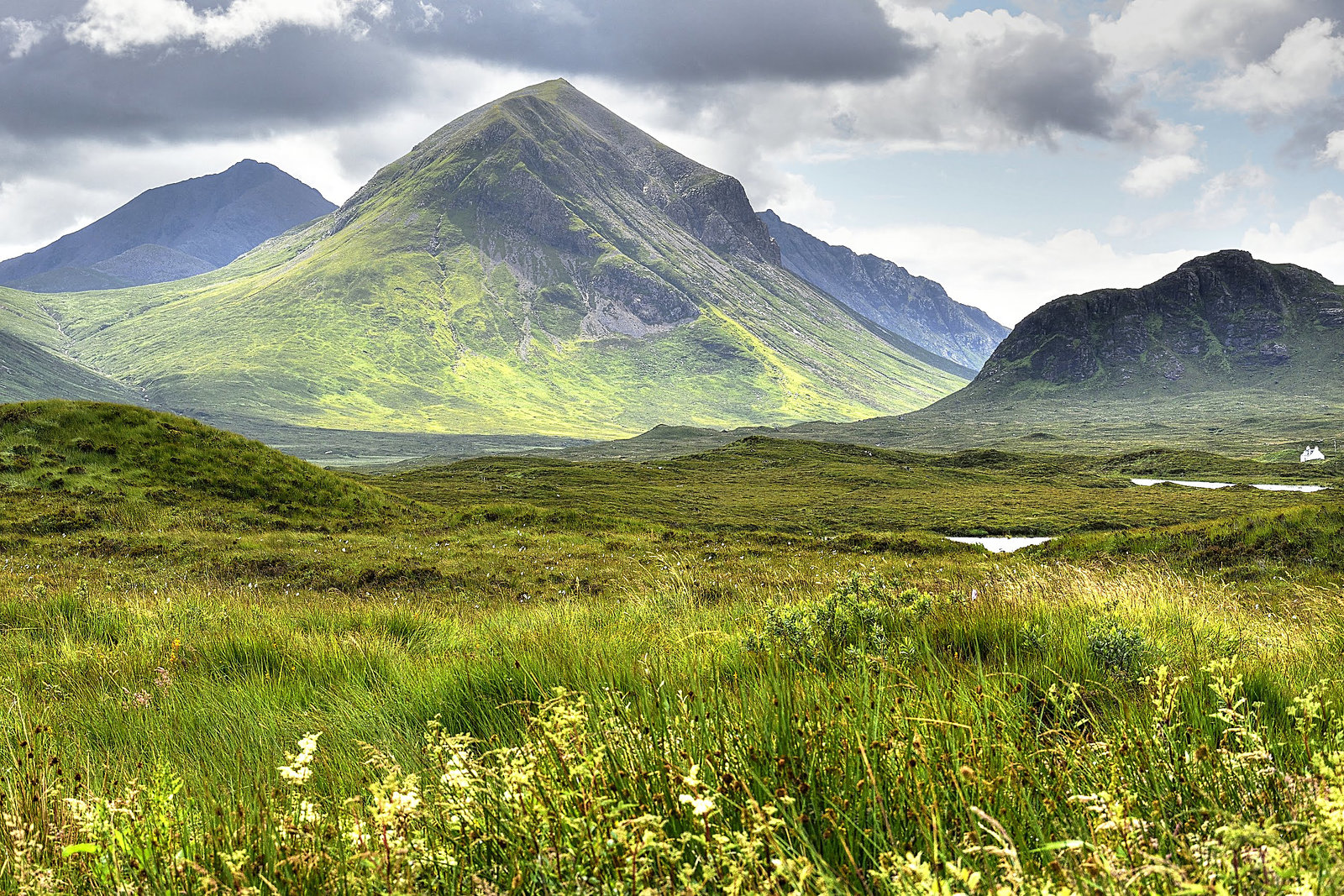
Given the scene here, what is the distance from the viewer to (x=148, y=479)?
106 ft

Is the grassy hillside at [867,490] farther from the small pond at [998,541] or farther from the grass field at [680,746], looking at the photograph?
the grass field at [680,746]

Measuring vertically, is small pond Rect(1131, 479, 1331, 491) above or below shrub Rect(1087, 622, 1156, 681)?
below

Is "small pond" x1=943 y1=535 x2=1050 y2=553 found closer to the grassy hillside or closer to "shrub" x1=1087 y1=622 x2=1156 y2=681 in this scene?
the grassy hillside

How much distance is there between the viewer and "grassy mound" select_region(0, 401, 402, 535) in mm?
28656

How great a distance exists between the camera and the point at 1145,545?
25.9 metres

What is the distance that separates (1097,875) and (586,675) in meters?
3.28

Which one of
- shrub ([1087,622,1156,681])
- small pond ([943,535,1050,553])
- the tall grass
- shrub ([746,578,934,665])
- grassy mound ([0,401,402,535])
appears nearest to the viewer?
the tall grass

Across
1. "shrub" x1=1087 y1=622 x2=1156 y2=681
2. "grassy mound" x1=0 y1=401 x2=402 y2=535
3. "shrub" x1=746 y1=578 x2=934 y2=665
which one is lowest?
"grassy mound" x1=0 y1=401 x2=402 y2=535

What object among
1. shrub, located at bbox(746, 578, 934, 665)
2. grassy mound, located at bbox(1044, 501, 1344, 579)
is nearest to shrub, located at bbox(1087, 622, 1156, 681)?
shrub, located at bbox(746, 578, 934, 665)

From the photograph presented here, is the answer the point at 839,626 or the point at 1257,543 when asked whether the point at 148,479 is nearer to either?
the point at 839,626

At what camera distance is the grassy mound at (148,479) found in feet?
94.0

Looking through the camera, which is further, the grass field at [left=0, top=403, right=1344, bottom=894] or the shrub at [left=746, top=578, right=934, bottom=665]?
the shrub at [left=746, top=578, right=934, bottom=665]

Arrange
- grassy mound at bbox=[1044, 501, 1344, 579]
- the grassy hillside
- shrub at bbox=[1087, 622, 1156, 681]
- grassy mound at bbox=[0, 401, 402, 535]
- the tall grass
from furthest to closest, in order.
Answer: the grassy hillside < grassy mound at bbox=[0, 401, 402, 535] < grassy mound at bbox=[1044, 501, 1344, 579] < shrub at bbox=[1087, 622, 1156, 681] < the tall grass

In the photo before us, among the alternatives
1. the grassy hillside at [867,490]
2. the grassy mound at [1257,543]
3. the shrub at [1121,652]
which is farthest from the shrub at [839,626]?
the grassy hillside at [867,490]
